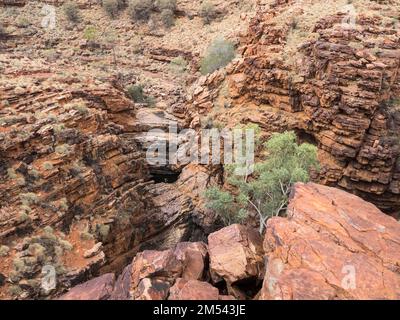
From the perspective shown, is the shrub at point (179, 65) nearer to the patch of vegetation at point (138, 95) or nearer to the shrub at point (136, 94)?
the patch of vegetation at point (138, 95)

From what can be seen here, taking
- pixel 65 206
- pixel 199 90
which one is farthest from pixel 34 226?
pixel 199 90

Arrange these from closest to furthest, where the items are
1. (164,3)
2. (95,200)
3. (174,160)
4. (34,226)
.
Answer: (34,226) < (95,200) < (174,160) < (164,3)

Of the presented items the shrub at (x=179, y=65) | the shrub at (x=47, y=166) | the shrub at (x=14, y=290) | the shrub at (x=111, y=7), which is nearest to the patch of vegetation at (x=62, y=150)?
the shrub at (x=47, y=166)

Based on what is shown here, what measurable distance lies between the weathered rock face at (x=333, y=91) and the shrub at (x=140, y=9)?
55.3ft

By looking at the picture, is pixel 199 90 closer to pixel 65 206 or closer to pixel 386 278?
pixel 65 206

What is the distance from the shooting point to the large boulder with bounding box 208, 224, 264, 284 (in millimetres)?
10062

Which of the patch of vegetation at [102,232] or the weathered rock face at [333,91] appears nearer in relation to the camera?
the patch of vegetation at [102,232]

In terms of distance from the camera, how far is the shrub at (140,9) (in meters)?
35.7

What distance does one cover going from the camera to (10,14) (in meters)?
32.0

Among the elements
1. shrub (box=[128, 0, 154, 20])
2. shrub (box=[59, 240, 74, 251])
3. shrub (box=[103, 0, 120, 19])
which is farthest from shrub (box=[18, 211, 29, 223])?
shrub (box=[128, 0, 154, 20])

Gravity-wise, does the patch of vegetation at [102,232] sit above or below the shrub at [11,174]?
below

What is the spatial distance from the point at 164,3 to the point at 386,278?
33.3 meters

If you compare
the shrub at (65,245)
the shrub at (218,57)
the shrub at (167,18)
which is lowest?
the shrub at (65,245)

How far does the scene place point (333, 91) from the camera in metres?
18.6
